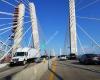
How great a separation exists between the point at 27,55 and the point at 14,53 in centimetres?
223

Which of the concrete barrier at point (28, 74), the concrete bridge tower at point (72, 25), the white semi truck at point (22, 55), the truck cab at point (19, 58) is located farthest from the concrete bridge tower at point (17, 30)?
the concrete barrier at point (28, 74)

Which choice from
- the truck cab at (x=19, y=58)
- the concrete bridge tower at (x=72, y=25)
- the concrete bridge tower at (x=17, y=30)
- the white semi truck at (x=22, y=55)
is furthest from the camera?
the concrete bridge tower at (x=72, y=25)

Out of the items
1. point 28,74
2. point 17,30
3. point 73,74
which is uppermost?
point 17,30

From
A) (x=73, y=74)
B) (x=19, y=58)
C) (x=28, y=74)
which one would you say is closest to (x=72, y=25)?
(x=19, y=58)

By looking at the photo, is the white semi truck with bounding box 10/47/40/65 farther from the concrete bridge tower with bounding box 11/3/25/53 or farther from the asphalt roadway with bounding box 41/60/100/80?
the asphalt roadway with bounding box 41/60/100/80

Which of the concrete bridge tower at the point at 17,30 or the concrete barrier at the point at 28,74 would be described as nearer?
the concrete barrier at the point at 28,74

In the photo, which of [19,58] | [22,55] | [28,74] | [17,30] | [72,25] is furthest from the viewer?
[72,25]

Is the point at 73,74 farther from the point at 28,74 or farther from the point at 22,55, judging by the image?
the point at 22,55

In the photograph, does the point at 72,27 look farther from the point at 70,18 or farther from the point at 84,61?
the point at 84,61

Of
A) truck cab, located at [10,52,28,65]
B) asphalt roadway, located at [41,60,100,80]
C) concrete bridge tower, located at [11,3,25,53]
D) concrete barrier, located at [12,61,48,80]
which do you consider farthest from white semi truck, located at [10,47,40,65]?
concrete barrier, located at [12,61,48,80]

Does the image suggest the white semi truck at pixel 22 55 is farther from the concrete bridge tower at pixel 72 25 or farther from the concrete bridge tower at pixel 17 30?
the concrete bridge tower at pixel 72 25

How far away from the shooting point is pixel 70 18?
203ft

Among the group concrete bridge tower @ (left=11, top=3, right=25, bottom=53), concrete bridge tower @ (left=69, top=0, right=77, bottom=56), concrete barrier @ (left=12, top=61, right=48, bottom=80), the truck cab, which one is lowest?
concrete barrier @ (left=12, top=61, right=48, bottom=80)

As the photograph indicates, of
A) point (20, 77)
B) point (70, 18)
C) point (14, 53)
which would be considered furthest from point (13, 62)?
point (20, 77)
